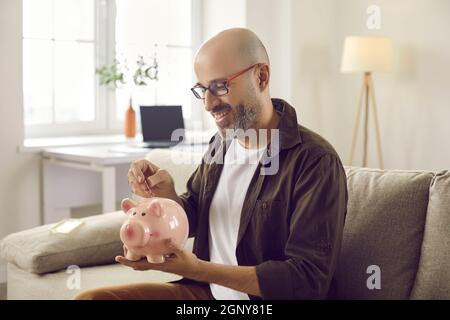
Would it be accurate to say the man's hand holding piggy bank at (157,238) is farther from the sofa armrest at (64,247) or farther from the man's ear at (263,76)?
the sofa armrest at (64,247)

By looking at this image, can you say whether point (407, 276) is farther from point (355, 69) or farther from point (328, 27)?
point (328, 27)

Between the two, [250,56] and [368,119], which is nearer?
[250,56]

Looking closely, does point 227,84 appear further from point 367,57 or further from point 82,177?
point 367,57

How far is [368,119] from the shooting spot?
15.0 feet

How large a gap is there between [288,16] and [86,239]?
257 centimetres

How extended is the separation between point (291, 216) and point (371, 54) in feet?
9.44

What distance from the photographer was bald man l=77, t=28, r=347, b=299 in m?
1.38

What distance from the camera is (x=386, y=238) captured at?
164 cm

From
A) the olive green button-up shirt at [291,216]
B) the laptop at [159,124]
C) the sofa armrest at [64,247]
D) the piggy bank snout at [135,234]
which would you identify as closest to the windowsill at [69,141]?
the laptop at [159,124]

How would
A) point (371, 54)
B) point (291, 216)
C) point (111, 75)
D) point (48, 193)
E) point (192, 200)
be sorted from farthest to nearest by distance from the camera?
point (371, 54) → point (111, 75) → point (48, 193) → point (192, 200) → point (291, 216)

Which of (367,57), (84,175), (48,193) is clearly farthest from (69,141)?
(367,57)

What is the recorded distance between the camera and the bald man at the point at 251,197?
54.2 inches
